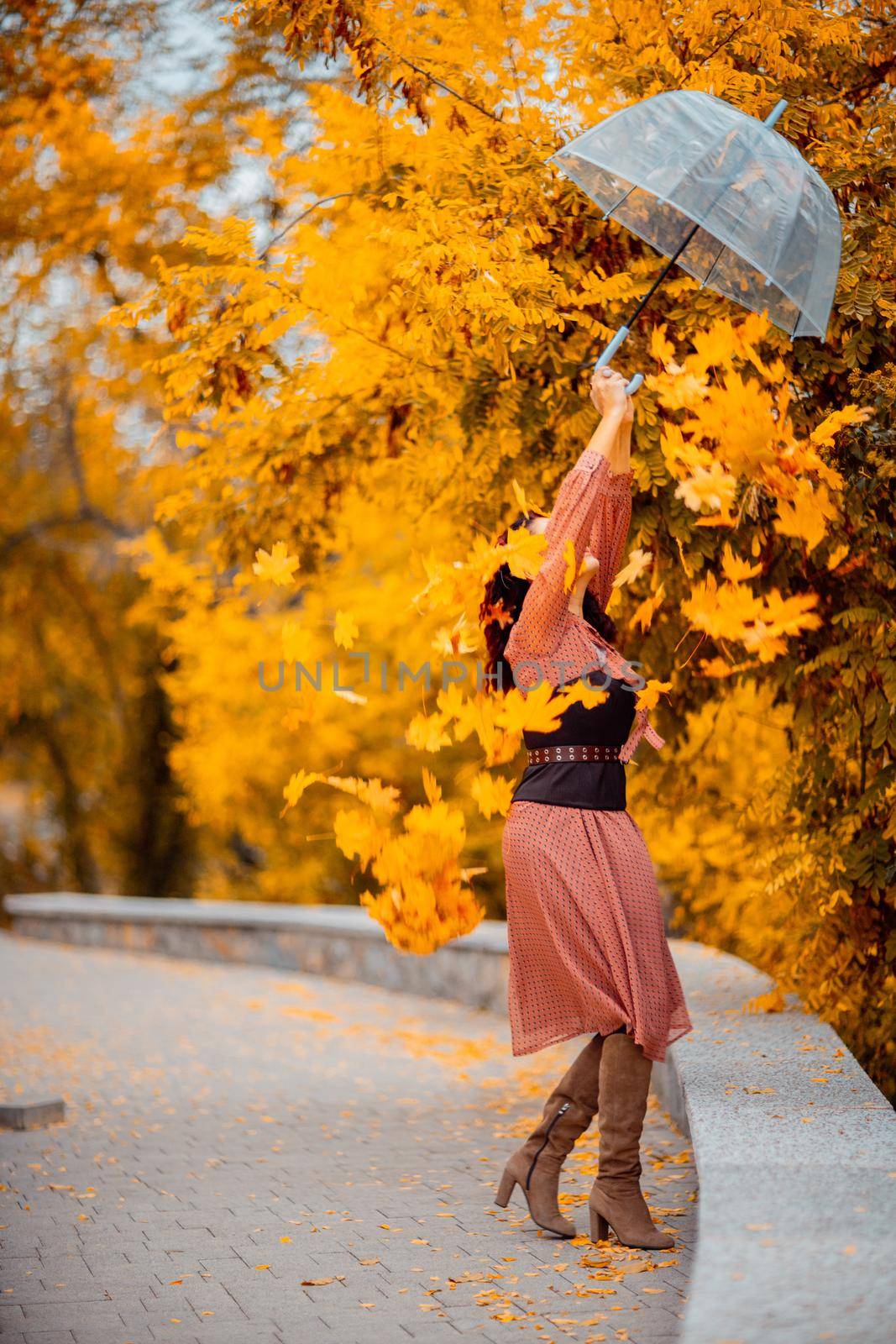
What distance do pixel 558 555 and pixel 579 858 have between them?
0.78 meters

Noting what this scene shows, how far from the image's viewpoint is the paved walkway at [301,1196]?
11.8ft

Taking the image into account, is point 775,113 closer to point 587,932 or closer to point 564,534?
point 564,534

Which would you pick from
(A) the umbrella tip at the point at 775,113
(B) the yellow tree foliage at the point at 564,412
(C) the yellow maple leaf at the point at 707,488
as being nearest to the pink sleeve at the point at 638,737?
(B) the yellow tree foliage at the point at 564,412

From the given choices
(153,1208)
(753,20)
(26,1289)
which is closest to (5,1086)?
(153,1208)

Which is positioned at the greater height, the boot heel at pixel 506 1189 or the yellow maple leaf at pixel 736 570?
the yellow maple leaf at pixel 736 570

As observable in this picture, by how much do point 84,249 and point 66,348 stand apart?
248 cm

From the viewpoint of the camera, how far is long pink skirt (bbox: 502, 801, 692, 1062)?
388 cm

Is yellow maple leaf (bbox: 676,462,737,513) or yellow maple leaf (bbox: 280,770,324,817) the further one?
yellow maple leaf (bbox: 280,770,324,817)

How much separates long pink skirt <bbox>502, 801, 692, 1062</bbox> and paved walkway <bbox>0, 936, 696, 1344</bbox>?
619 millimetres

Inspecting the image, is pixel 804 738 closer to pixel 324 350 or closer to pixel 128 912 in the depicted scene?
pixel 324 350

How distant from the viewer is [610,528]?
4145 millimetres

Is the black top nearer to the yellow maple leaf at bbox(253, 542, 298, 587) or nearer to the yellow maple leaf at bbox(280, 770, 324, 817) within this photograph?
the yellow maple leaf at bbox(280, 770, 324, 817)

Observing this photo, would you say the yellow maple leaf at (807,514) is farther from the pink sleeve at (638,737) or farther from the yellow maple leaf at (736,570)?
the pink sleeve at (638,737)

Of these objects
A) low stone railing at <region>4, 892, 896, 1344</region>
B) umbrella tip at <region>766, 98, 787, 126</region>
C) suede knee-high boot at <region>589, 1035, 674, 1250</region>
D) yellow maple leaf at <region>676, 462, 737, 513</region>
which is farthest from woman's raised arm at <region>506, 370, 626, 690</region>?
low stone railing at <region>4, 892, 896, 1344</region>
